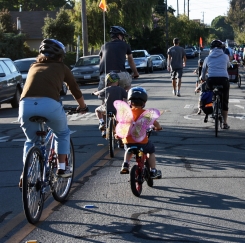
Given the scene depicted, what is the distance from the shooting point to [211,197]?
752cm

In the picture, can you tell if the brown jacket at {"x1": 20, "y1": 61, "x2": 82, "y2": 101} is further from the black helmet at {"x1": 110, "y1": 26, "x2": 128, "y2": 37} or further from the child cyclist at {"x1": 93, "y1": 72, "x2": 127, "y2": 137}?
the black helmet at {"x1": 110, "y1": 26, "x2": 128, "y2": 37}

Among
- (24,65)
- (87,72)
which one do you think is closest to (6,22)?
(87,72)

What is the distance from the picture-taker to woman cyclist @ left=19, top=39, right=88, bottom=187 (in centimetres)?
665

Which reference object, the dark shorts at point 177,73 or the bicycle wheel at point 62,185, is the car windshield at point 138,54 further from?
the bicycle wheel at point 62,185

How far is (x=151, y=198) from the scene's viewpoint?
753 centimetres

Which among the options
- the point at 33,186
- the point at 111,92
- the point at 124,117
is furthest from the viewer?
the point at 111,92

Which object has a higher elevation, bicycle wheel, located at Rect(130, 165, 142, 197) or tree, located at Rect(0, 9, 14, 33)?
tree, located at Rect(0, 9, 14, 33)

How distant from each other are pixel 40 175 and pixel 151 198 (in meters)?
1.46

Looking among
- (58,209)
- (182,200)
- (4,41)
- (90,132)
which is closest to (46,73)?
(58,209)

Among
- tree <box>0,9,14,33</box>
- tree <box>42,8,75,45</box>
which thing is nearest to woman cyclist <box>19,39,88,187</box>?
tree <box>42,8,75,45</box>

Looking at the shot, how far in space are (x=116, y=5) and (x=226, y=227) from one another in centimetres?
4294

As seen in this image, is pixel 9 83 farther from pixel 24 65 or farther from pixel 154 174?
pixel 154 174

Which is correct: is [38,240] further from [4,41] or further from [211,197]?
[4,41]

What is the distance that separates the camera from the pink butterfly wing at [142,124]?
25.4 ft
